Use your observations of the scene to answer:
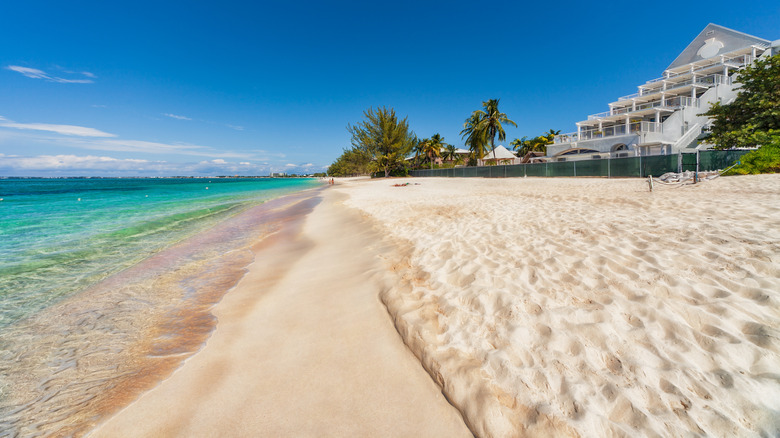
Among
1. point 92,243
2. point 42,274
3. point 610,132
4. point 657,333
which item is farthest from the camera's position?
point 610,132

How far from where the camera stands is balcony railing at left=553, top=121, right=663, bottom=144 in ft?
90.4

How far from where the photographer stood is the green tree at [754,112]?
16.7 metres

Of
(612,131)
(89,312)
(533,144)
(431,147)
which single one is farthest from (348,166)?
(89,312)

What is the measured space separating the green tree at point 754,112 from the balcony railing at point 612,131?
8.53 metres

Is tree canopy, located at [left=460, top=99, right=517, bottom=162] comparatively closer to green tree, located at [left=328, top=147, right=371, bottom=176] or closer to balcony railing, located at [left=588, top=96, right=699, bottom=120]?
balcony railing, located at [left=588, top=96, right=699, bottom=120]

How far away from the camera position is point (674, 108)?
28.8m

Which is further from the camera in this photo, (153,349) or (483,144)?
(483,144)

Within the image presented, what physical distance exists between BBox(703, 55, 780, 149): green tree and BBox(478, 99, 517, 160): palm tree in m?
20.8

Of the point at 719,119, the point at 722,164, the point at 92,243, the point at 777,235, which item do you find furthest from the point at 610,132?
the point at 92,243

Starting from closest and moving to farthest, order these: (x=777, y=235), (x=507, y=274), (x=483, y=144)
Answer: (x=507, y=274), (x=777, y=235), (x=483, y=144)

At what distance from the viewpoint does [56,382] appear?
2.69 m

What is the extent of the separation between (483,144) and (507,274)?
42.2 m

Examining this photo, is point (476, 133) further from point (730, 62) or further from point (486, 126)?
point (730, 62)

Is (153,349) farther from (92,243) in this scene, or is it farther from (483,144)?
(483,144)
